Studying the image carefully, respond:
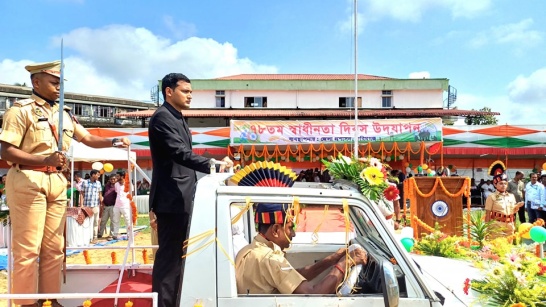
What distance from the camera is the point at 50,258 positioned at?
9.33 ft

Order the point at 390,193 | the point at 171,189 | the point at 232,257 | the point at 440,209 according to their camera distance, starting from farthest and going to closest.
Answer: the point at 440,209
the point at 171,189
the point at 390,193
the point at 232,257

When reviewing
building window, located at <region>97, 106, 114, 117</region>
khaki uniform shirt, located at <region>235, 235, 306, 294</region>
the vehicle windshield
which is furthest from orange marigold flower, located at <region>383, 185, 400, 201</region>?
building window, located at <region>97, 106, 114, 117</region>

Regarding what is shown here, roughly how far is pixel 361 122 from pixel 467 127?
5.61 meters

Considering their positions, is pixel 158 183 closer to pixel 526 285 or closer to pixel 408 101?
pixel 526 285

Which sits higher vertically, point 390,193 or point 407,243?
point 390,193

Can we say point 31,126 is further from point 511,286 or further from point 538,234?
point 538,234

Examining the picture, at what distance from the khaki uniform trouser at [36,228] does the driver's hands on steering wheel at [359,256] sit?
1.96 metres

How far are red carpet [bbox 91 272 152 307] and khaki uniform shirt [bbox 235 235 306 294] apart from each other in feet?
3.36

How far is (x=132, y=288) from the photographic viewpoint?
3225 mm

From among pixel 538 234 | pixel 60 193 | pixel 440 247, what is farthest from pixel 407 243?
pixel 60 193

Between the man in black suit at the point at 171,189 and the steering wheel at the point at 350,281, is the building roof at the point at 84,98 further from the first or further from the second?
the steering wheel at the point at 350,281

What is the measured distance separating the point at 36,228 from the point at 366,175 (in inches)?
82.6

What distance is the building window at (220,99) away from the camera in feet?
99.3

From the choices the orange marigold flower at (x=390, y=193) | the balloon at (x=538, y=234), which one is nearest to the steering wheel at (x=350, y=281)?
the orange marigold flower at (x=390, y=193)
